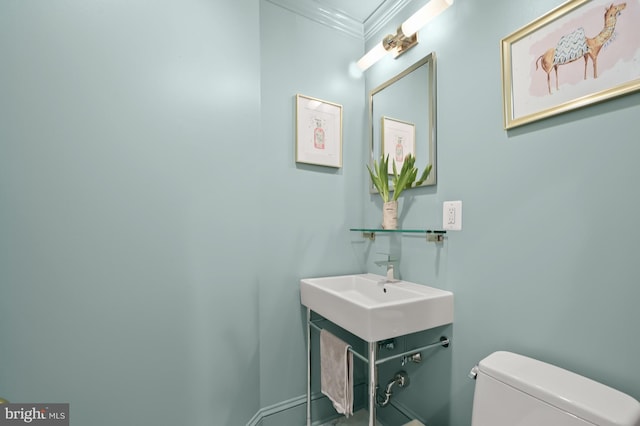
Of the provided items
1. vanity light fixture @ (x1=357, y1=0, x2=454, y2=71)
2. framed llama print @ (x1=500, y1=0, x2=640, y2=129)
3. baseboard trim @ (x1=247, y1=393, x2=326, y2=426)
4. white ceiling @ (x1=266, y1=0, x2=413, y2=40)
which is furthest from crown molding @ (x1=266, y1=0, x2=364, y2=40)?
baseboard trim @ (x1=247, y1=393, x2=326, y2=426)

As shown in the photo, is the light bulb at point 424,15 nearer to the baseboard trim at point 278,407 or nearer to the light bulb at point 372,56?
the light bulb at point 372,56

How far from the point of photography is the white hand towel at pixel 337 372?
130cm

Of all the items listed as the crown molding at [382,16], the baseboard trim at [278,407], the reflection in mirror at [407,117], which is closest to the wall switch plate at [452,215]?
the reflection in mirror at [407,117]

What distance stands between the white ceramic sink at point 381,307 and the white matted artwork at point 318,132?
2.30 ft

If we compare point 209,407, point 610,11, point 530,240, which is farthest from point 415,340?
point 610,11

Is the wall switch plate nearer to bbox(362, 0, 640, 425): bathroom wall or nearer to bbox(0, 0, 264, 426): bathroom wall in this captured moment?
bbox(362, 0, 640, 425): bathroom wall

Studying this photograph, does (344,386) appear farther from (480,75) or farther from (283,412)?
(480,75)

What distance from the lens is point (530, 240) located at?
0.99 m

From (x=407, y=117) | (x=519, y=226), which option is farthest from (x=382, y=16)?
(x=519, y=226)

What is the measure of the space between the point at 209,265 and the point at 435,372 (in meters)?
1.17

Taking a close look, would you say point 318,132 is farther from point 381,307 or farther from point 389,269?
point 381,307

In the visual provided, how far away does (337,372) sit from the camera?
53.4 inches

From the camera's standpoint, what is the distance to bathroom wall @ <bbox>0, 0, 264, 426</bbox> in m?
0.86
